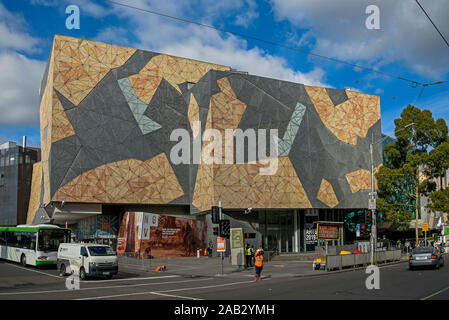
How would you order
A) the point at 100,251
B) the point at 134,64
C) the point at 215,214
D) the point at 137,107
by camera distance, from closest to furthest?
the point at 100,251 → the point at 215,214 → the point at 137,107 → the point at 134,64

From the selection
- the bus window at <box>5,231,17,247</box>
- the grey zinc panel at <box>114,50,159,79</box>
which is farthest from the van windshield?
the grey zinc panel at <box>114,50,159,79</box>

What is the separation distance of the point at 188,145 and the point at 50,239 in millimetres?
24443

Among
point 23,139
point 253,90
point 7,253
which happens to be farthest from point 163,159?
point 23,139

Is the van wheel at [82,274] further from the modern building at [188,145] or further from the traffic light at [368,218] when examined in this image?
the modern building at [188,145]

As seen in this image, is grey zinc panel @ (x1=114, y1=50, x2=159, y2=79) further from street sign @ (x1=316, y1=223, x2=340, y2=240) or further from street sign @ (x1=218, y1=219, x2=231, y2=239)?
street sign @ (x1=316, y1=223, x2=340, y2=240)

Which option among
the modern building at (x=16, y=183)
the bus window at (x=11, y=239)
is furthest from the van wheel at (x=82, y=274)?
the modern building at (x=16, y=183)

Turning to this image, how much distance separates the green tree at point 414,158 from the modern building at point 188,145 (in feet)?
27.8

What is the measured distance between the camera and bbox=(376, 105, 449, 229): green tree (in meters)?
43.5

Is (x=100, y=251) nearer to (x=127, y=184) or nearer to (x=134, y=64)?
(x=127, y=184)

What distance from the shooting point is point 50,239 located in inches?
1175

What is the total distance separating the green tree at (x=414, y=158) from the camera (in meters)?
43.5

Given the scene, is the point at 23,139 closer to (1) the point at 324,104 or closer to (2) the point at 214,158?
(2) the point at 214,158

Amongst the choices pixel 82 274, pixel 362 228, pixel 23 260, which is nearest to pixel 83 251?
pixel 82 274

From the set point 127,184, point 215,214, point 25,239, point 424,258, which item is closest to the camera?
point 424,258
